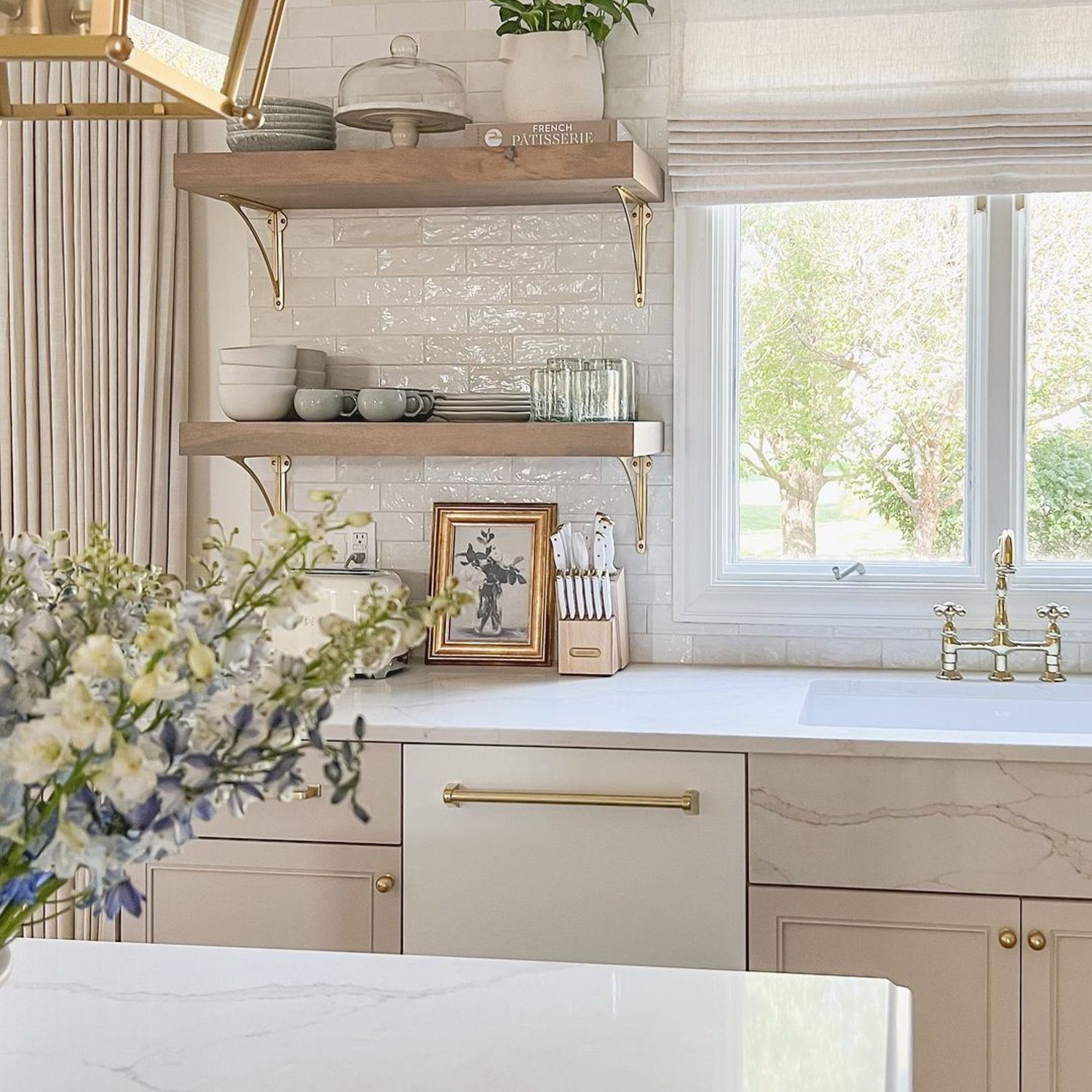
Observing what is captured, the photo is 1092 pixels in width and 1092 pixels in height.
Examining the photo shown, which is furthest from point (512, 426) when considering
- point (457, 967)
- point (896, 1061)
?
point (896, 1061)

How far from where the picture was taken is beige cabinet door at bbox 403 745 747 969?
2.36m

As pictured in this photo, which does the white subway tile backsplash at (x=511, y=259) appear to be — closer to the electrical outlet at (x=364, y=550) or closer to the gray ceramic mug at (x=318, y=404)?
the gray ceramic mug at (x=318, y=404)

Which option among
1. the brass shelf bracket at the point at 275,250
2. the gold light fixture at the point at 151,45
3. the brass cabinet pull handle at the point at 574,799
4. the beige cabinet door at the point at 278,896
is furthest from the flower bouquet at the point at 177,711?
the brass shelf bracket at the point at 275,250

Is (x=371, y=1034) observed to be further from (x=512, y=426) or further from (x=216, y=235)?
(x=216, y=235)

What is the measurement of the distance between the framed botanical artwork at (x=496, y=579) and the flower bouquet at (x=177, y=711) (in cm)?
198

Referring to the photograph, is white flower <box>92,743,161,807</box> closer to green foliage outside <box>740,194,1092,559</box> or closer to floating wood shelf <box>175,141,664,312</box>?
floating wood shelf <box>175,141,664,312</box>

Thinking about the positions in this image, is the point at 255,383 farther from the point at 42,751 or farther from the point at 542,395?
the point at 42,751

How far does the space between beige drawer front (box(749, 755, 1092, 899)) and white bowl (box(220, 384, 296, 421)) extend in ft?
4.02

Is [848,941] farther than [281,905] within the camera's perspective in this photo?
No

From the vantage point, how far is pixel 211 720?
0.89 m

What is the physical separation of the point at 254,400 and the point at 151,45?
Answer: 2.05m

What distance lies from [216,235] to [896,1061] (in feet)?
8.06

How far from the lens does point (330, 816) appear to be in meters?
2.47

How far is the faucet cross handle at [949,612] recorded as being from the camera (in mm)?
2824
